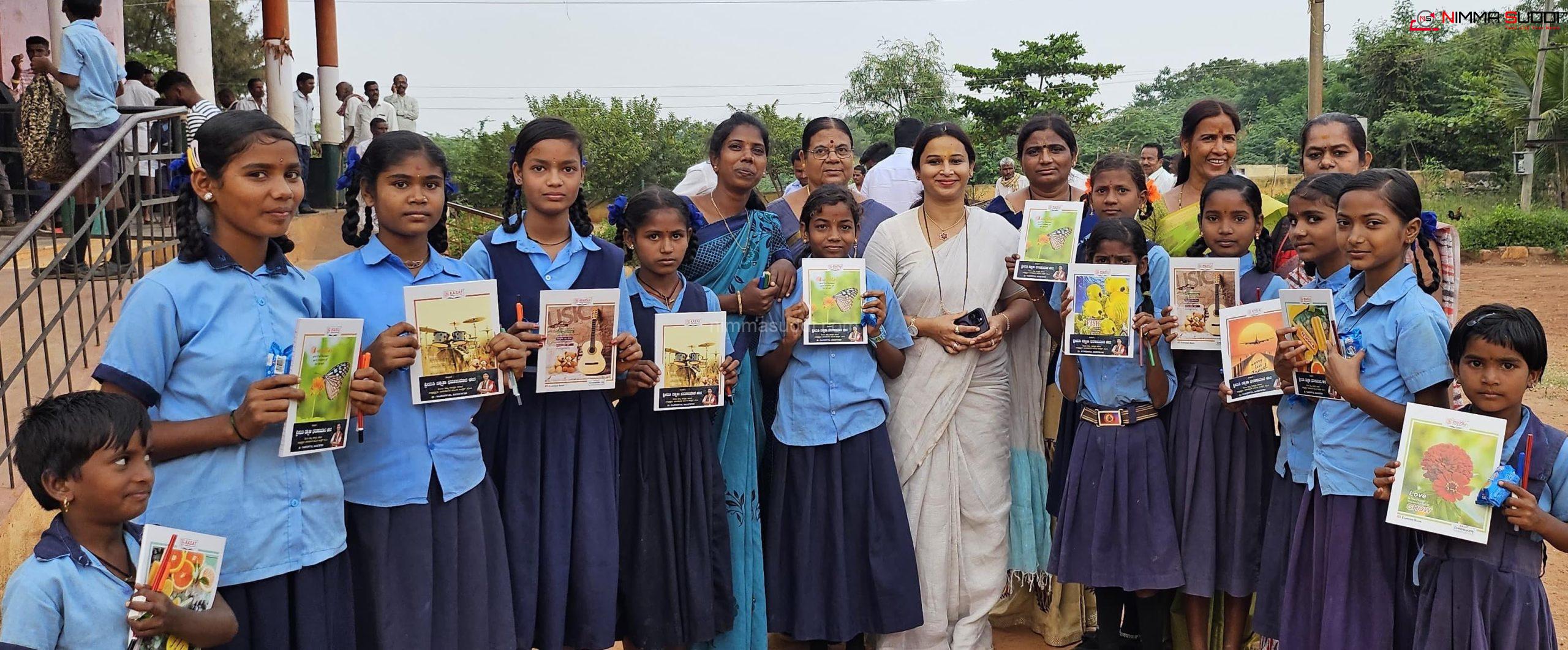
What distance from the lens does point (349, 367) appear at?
3.02 metres

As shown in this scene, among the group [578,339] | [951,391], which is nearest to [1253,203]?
[951,391]

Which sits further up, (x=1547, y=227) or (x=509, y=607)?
(x=1547, y=227)

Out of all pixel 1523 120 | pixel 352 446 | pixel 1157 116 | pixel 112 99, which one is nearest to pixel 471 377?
pixel 352 446

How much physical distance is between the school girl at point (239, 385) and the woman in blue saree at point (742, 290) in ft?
5.56

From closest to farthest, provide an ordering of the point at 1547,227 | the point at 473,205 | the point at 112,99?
the point at 112,99 → the point at 1547,227 → the point at 473,205

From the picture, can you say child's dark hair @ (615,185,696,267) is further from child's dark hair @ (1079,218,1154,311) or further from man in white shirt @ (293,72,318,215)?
man in white shirt @ (293,72,318,215)

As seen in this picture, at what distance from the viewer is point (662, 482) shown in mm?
4082

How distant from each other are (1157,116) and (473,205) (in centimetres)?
2771

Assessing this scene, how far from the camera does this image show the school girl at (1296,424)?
3857 millimetres

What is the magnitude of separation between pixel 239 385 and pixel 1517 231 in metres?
23.3

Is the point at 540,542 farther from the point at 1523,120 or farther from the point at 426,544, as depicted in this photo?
the point at 1523,120

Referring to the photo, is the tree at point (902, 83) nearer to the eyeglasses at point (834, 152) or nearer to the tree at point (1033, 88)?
the tree at point (1033, 88)

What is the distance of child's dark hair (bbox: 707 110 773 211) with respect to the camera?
190 inches

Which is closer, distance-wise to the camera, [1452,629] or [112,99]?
[1452,629]
